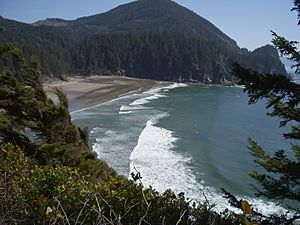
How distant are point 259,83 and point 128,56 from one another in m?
133

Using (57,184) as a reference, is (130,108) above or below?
below

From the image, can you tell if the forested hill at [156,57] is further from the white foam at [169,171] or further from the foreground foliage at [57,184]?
the foreground foliage at [57,184]

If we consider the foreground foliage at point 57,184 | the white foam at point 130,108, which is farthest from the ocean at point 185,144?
the foreground foliage at point 57,184

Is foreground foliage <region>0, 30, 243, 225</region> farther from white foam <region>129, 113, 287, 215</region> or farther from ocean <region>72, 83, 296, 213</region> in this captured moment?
white foam <region>129, 113, 287, 215</region>

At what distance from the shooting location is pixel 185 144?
3083 centimetres

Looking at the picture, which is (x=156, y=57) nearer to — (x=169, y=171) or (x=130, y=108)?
(x=130, y=108)

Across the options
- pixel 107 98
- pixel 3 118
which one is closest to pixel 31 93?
pixel 3 118

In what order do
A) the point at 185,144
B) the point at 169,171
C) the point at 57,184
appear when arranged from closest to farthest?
the point at 57,184, the point at 169,171, the point at 185,144

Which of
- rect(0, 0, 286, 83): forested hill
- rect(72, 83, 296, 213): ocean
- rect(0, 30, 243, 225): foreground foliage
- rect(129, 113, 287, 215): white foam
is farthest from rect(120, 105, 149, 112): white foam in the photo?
rect(0, 0, 286, 83): forested hill

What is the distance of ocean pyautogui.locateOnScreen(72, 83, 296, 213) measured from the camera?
21469 mm

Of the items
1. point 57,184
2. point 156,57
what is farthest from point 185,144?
point 156,57

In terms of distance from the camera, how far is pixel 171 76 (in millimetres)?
121875

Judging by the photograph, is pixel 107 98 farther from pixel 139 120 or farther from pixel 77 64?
pixel 77 64

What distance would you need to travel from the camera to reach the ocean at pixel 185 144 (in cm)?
2147
